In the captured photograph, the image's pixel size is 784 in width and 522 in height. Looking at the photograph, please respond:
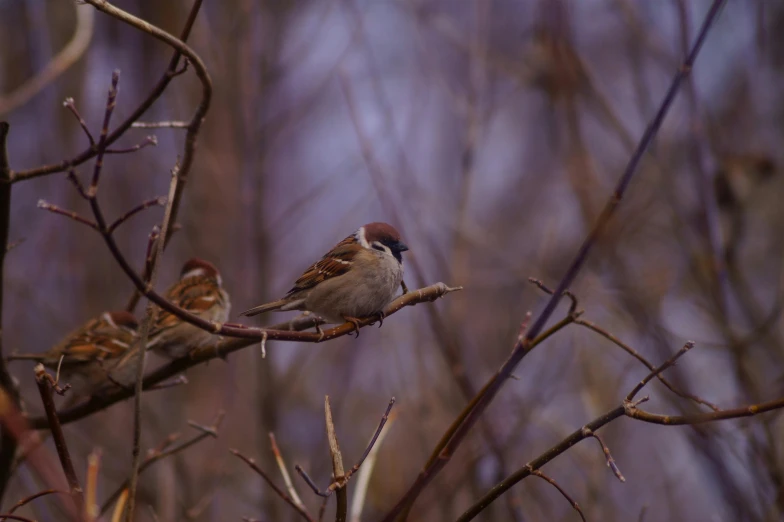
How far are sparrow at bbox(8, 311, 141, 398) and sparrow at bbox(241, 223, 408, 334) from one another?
3.76ft

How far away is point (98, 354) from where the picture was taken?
3.84 m

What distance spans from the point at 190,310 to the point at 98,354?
0.52 meters

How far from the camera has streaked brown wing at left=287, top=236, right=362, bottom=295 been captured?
3.09 meters

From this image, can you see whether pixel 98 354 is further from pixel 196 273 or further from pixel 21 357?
pixel 21 357

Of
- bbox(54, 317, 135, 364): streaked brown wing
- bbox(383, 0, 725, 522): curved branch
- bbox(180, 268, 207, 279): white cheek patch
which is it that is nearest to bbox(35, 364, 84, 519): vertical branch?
bbox(383, 0, 725, 522): curved branch

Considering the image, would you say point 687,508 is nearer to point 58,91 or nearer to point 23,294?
point 23,294

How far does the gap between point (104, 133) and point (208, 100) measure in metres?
0.78

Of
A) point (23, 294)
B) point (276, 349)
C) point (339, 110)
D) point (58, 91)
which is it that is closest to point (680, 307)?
point (276, 349)

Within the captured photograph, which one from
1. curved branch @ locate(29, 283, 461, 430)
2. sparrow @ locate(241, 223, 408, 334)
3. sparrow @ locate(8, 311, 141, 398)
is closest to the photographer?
curved branch @ locate(29, 283, 461, 430)

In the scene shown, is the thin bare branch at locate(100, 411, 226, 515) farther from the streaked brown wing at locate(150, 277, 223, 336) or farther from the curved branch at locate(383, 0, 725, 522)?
the streaked brown wing at locate(150, 277, 223, 336)

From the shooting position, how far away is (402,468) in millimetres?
4805

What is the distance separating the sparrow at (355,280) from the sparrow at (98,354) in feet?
3.76

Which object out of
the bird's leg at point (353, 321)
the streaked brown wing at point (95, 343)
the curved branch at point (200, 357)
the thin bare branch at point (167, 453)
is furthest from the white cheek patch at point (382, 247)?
the streaked brown wing at point (95, 343)

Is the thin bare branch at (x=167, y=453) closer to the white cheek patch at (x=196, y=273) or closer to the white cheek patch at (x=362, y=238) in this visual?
the white cheek patch at (x=362, y=238)
